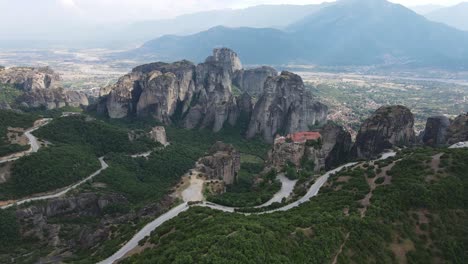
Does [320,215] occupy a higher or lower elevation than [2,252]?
higher

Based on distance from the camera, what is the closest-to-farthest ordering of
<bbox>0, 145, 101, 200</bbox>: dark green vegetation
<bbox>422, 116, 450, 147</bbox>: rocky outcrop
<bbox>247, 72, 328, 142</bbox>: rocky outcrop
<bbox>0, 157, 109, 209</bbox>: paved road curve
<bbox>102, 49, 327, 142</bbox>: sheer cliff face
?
<bbox>0, 157, 109, 209</bbox>: paved road curve
<bbox>422, 116, 450, 147</bbox>: rocky outcrop
<bbox>0, 145, 101, 200</bbox>: dark green vegetation
<bbox>247, 72, 328, 142</bbox>: rocky outcrop
<bbox>102, 49, 327, 142</bbox>: sheer cliff face

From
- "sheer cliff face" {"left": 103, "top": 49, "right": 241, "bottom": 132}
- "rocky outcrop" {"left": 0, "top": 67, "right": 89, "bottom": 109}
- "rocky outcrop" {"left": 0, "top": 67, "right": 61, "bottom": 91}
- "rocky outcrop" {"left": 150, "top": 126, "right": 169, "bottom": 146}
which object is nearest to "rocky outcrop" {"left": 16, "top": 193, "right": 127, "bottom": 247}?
"rocky outcrop" {"left": 150, "top": 126, "right": 169, "bottom": 146}

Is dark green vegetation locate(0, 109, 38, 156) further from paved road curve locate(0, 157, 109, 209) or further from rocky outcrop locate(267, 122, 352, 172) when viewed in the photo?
rocky outcrop locate(267, 122, 352, 172)

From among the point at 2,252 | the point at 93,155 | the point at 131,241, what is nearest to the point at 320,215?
the point at 131,241

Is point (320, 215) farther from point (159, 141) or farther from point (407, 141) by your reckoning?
→ point (159, 141)

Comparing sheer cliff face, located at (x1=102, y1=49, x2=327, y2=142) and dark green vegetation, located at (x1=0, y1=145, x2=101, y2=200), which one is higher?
sheer cliff face, located at (x1=102, y1=49, x2=327, y2=142)

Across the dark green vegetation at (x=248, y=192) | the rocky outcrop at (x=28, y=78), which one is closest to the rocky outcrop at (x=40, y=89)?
the rocky outcrop at (x=28, y=78)

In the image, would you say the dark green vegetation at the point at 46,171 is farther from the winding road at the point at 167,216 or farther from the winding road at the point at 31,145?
the winding road at the point at 167,216

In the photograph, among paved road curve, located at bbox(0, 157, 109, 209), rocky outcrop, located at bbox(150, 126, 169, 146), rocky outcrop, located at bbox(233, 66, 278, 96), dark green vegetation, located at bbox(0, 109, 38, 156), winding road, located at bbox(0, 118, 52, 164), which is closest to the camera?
paved road curve, located at bbox(0, 157, 109, 209)
